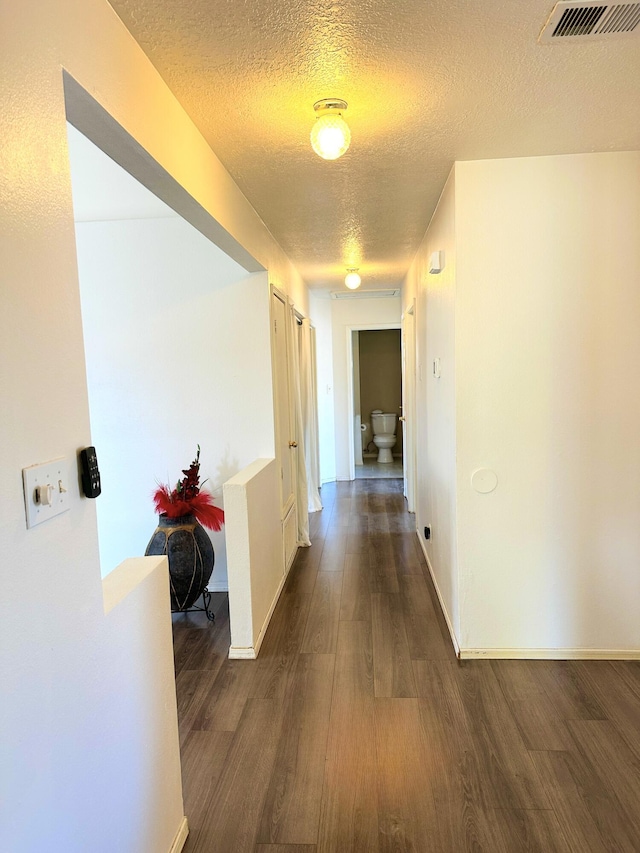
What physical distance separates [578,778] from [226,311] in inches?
114

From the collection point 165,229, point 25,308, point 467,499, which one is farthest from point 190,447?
point 25,308

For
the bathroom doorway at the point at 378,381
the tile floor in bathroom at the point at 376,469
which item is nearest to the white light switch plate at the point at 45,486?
the tile floor in bathroom at the point at 376,469

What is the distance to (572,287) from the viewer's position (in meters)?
2.45

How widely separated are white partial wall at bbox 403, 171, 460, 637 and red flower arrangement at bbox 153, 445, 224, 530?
136cm

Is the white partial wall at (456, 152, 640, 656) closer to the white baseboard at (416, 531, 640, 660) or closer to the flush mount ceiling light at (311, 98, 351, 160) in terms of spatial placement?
the white baseboard at (416, 531, 640, 660)

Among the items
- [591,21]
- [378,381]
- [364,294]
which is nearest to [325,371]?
[364,294]

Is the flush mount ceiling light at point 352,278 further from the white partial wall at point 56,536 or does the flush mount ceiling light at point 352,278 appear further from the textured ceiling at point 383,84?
the white partial wall at point 56,536

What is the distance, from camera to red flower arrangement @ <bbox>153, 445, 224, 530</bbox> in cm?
317

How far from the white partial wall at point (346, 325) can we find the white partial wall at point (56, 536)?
5450 mm

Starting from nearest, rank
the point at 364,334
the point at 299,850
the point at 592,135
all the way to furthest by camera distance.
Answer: the point at 299,850 → the point at 592,135 → the point at 364,334

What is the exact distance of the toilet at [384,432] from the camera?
8289 millimetres

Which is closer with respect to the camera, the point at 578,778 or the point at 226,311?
the point at 578,778

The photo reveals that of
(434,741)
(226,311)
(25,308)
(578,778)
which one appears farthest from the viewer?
(226,311)

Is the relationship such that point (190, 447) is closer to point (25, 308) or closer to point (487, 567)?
point (487, 567)
